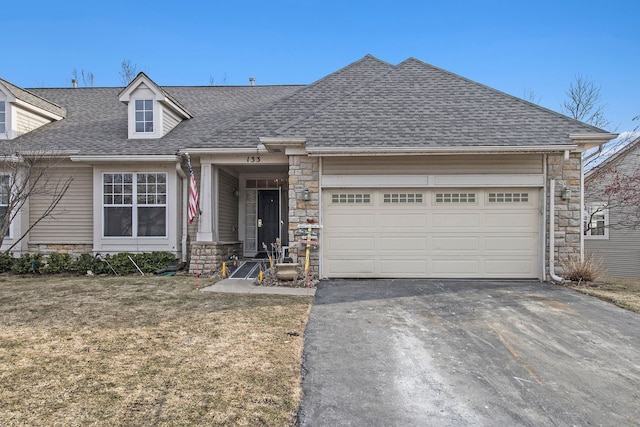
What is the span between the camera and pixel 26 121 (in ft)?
37.4

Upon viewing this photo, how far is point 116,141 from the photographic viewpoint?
1062cm

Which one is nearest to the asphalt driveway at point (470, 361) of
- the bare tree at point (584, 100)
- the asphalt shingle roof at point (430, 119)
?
the asphalt shingle roof at point (430, 119)

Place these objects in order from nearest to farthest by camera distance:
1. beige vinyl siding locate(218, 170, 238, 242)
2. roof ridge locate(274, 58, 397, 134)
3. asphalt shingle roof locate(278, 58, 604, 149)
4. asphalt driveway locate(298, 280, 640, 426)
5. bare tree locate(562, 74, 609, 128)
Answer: asphalt driveway locate(298, 280, 640, 426) < asphalt shingle roof locate(278, 58, 604, 149) < roof ridge locate(274, 58, 397, 134) < beige vinyl siding locate(218, 170, 238, 242) < bare tree locate(562, 74, 609, 128)

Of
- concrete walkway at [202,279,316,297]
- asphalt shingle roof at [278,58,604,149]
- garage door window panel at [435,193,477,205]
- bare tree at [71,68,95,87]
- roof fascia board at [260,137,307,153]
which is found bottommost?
concrete walkway at [202,279,316,297]

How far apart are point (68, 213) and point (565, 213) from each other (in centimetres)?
1229

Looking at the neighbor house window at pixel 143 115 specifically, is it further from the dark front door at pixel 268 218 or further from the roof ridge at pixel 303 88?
the dark front door at pixel 268 218

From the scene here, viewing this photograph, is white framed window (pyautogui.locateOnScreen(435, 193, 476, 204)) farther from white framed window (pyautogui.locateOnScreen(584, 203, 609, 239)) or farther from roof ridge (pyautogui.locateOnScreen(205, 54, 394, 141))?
white framed window (pyautogui.locateOnScreen(584, 203, 609, 239))

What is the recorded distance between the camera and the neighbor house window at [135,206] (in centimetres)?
1016

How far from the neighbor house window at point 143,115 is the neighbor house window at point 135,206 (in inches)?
62.0

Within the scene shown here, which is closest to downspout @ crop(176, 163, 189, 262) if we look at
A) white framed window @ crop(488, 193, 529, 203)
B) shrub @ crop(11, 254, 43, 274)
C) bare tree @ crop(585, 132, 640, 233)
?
shrub @ crop(11, 254, 43, 274)

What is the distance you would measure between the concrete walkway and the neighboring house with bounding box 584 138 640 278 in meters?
12.9

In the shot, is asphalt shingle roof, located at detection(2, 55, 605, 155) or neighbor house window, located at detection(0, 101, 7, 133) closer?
asphalt shingle roof, located at detection(2, 55, 605, 155)

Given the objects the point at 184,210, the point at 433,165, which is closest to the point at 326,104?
the point at 433,165

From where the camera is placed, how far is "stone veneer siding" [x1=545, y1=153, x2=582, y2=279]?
335 inches
